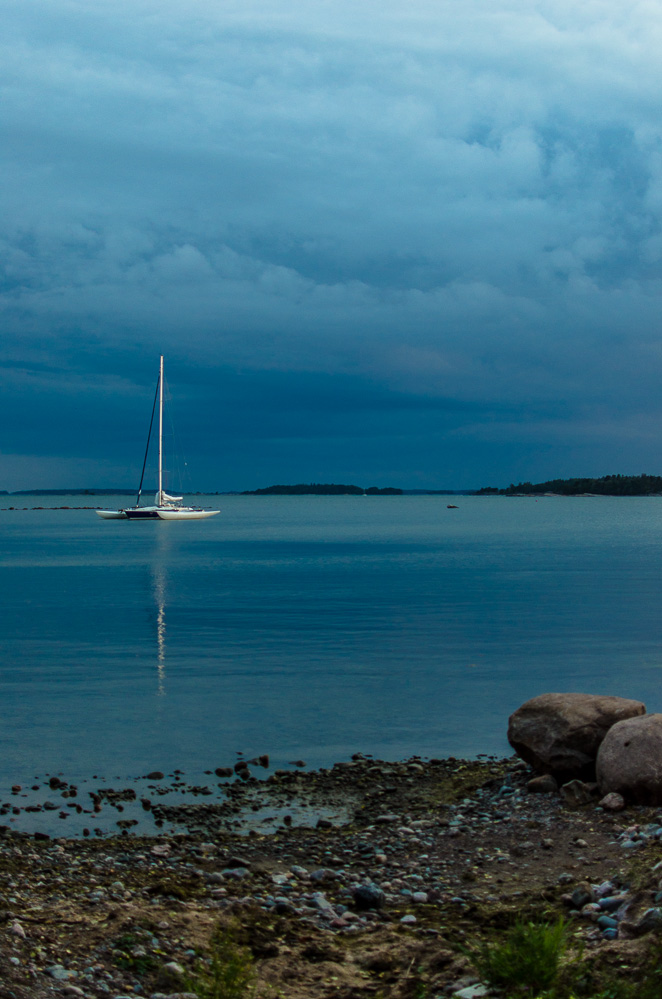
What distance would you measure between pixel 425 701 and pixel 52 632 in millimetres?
20808

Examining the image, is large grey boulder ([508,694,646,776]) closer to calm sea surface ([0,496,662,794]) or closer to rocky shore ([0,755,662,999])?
rocky shore ([0,755,662,999])

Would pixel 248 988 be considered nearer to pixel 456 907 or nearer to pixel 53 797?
pixel 456 907

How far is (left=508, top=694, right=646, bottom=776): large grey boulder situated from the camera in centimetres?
1390

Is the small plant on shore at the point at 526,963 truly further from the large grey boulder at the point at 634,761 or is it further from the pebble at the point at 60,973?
the large grey boulder at the point at 634,761

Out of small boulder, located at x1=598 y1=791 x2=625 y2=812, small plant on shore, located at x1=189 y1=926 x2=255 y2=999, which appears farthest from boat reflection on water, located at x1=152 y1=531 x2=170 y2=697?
small plant on shore, located at x1=189 y1=926 x2=255 y2=999

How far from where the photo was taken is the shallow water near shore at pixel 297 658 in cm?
1862

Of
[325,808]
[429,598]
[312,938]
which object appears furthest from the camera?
[429,598]

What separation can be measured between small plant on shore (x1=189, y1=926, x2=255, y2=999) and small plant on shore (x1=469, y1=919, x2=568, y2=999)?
6.24 feet

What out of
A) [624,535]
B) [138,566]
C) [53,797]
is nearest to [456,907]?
[53,797]

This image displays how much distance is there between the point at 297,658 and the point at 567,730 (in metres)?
15.8

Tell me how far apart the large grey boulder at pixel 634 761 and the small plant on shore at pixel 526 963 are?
17.7 ft

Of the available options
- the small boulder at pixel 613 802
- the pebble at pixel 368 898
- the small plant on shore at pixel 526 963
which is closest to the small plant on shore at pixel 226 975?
the pebble at pixel 368 898

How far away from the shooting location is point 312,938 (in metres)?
8.80

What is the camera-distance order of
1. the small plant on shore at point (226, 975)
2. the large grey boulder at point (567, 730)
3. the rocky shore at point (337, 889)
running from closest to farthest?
the small plant on shore at point (226, 975), the rocky shore at point (337, 889), the large grey boulder at point (567, 730)
